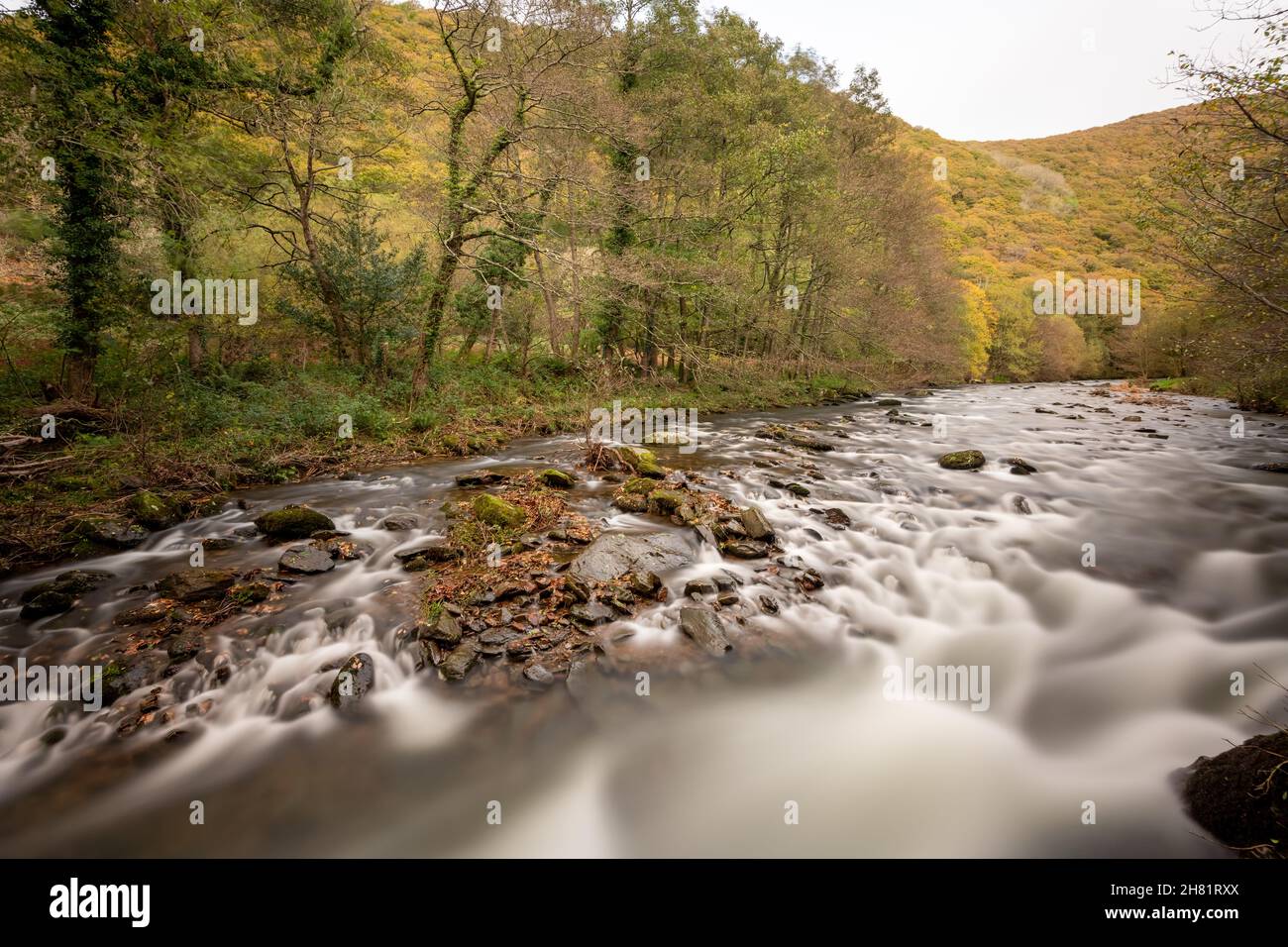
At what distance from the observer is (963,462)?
34.9ft

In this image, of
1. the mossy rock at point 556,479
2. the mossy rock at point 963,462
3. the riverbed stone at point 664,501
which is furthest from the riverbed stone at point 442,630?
the mossy rock at point 963,462

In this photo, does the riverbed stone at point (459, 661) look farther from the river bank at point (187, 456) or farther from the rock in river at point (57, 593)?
the river bank at point (187, 456)

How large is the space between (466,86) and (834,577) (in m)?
13.9

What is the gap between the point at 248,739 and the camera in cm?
354

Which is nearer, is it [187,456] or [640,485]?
[640,485]

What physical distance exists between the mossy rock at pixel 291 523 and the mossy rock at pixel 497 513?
79.7 inches

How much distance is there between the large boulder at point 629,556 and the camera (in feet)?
18.1

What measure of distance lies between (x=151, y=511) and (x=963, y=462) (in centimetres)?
1434

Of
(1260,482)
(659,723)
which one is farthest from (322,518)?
(1260,482)

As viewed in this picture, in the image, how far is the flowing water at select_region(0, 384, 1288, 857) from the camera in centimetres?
303

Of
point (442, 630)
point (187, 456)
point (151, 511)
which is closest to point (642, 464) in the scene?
point (442, 630)

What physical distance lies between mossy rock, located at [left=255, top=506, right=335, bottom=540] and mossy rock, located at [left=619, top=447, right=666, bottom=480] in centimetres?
500

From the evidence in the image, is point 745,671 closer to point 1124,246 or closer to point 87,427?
point 87,427

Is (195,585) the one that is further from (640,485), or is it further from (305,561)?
(640,485)
